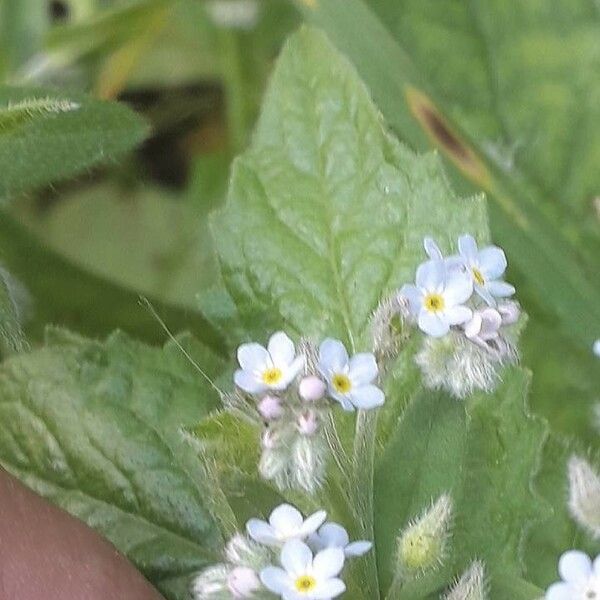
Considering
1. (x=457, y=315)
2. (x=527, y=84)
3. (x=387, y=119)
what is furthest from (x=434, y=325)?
(x=527, y=84)

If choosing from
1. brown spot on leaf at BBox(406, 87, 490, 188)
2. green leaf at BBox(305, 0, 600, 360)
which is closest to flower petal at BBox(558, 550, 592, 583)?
brown spot on leaf at BBox(406, 87, 490, 188)

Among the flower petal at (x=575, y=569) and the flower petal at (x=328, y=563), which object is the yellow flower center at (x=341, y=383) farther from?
the flower petal at (x=575, y=569)

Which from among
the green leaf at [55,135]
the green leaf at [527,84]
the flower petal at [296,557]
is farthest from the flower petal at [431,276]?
the green leaf at [527,84]

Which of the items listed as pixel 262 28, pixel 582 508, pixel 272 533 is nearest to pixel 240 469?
pixel 272 533

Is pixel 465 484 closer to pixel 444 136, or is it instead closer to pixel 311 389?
pixel 311 389

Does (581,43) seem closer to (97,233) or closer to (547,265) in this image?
(547,265)

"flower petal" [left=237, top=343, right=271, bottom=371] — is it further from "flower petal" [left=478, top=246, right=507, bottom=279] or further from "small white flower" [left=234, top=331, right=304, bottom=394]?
"flower petal" [left=478, top=246, right=507, bottom=279]

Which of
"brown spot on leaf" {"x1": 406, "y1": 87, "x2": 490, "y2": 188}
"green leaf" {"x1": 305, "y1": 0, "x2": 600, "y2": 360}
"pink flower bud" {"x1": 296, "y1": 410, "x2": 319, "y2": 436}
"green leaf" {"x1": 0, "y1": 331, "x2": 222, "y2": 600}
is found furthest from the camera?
"green leaf" {"x1": 305, "y1": 0, "x2": 600, "y2": 360}
